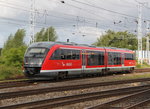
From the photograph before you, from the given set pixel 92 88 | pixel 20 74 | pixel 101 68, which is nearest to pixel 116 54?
pixel 101 68

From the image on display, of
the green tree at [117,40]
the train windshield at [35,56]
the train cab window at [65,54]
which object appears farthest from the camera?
the green tree at [117,40]

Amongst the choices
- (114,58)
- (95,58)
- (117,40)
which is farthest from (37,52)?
(117,40)

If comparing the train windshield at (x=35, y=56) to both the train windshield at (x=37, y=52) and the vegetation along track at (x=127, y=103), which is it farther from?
the vegetation along track at (x=127, y=103)

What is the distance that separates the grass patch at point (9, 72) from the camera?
23.4 meters

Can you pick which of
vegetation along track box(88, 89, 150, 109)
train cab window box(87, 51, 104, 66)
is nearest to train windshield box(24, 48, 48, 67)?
train cab window box(87, 51, 104, 66)

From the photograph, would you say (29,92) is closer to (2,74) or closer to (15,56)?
(2,74)

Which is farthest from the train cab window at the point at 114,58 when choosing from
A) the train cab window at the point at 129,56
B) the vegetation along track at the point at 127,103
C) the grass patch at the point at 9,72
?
the vegetation along track at the point at 127,103

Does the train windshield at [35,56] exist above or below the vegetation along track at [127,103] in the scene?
above

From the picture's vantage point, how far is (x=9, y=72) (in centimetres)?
2416

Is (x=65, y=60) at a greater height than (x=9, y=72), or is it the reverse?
(x=65, y=60)

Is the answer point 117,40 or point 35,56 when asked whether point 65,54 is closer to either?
point 35,56

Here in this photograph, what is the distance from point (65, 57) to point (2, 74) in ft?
20.7

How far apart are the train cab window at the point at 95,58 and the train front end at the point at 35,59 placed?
5.54m

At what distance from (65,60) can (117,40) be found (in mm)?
66380
